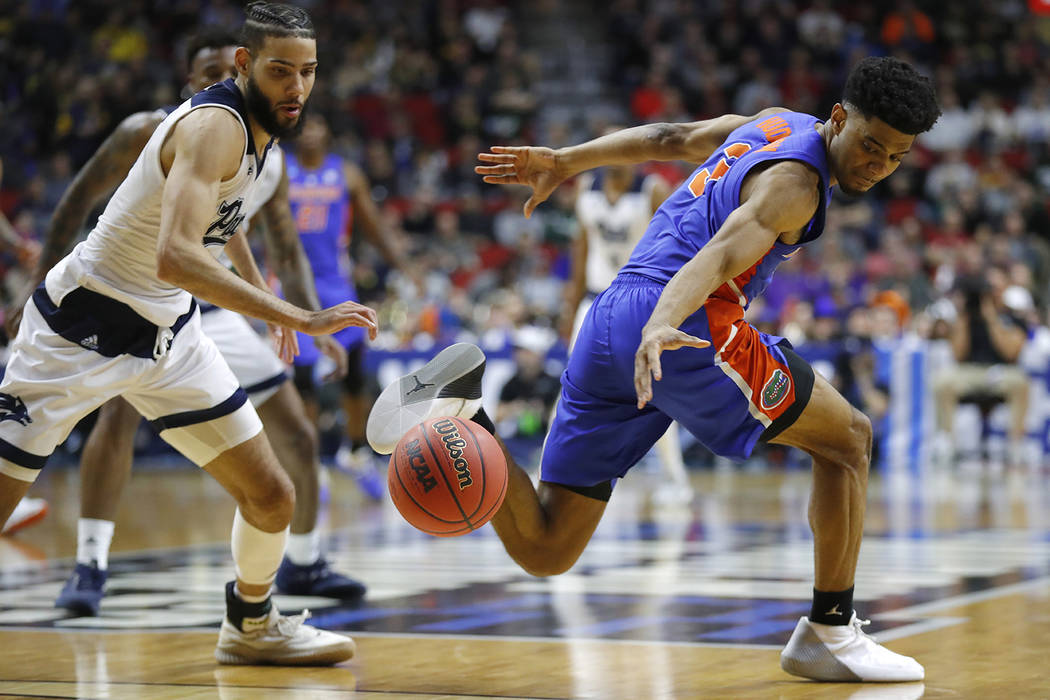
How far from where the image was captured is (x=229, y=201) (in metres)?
3.96

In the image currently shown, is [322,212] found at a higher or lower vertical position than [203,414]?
higher

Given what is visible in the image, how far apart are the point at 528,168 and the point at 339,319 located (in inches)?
48.9

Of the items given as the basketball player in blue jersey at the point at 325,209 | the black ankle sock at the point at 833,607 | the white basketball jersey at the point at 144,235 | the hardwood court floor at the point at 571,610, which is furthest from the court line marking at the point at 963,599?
the basketball player in blue jersey at the point at 325,209

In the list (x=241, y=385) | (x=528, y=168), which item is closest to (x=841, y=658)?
(x=528, y=168)

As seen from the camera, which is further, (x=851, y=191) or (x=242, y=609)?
(x=242, y=609)

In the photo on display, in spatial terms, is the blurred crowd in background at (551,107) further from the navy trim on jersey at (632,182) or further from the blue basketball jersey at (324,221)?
the blue basketball jersey at (324,221)

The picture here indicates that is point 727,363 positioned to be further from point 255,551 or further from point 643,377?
point 255,551

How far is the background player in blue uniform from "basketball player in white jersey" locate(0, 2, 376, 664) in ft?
2.49

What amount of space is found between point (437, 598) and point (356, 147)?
43.9 feet

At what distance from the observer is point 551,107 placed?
68.6 feet

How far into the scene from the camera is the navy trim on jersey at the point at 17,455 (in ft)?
13.0

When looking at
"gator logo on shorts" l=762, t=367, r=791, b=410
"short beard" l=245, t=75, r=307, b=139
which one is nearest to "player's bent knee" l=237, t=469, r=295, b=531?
"short beard" l=245, t=75, r=307, b=139

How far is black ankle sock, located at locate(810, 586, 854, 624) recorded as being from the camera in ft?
13.4

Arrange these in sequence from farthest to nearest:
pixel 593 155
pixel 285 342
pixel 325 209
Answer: pixel 325 209 < pixel 285 342 < pixel 593 155
